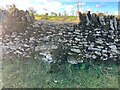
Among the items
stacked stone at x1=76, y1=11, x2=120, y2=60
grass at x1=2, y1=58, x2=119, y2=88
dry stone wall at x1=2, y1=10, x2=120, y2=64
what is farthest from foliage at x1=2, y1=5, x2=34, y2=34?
stacked stone at x1=76, y1=11, x2=120, y2=60

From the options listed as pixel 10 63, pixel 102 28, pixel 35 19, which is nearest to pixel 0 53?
pixel 10 63

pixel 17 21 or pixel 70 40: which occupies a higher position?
pixel 17 21

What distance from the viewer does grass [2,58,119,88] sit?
333 centimetres

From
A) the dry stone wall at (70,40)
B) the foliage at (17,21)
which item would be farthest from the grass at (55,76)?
the foliage at (17,21)

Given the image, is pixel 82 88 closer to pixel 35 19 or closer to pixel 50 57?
pixel 50 57

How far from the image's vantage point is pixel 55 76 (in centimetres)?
336

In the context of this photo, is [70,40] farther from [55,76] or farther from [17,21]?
[17,21]

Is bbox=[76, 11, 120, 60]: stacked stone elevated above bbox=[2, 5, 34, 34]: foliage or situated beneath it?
situated beneath

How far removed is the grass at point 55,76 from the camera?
10.9 ft

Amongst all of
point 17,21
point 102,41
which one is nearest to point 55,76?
point 102,41

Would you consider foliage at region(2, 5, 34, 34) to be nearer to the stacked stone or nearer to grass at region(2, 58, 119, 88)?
grass at region(2, 58, 119, 88)

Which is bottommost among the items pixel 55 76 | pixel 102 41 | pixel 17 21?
pixel 55 76

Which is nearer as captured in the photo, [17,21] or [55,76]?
[55,76]

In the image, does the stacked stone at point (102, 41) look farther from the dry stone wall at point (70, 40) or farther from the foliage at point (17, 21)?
the foliage at point (17, 21)
